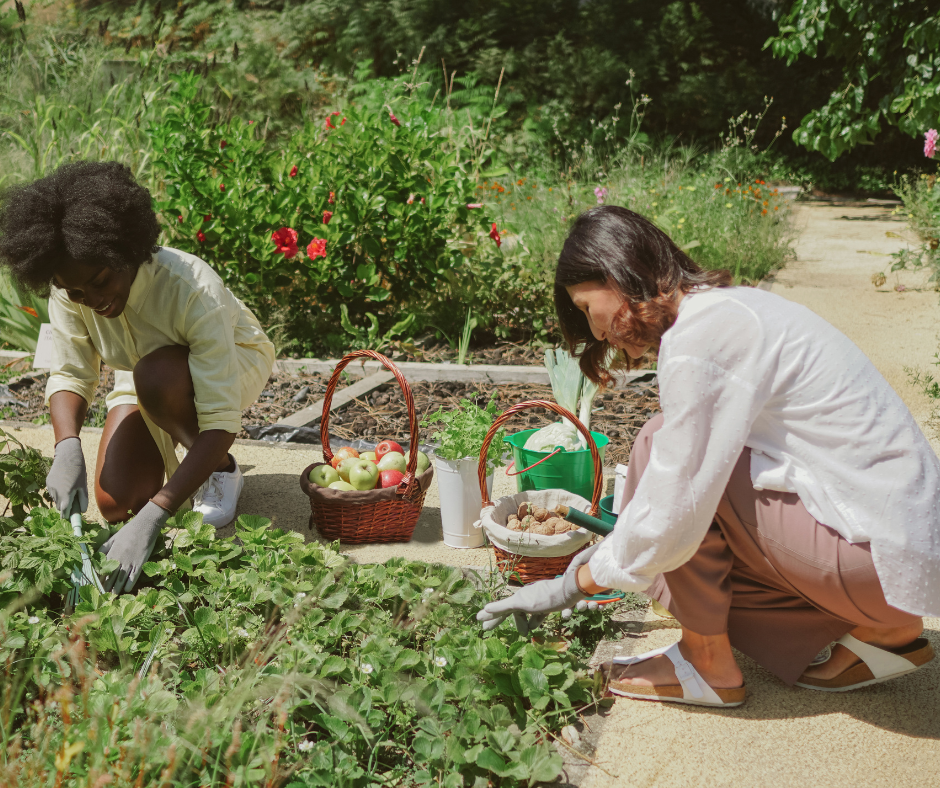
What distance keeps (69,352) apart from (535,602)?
1816 millimetres

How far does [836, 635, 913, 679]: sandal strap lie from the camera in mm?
1863

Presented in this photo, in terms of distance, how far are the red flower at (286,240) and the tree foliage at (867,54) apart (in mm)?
5375

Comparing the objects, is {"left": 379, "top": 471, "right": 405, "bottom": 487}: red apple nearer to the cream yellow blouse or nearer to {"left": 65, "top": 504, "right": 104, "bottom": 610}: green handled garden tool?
the cream yellow blouse

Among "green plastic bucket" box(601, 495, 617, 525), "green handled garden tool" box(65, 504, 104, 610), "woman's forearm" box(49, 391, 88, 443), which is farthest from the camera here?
"woman's forearm" box(49, 391, 88, 443)

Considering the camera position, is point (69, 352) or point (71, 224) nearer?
point (71, 224)

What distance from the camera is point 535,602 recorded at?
1856 millimetres

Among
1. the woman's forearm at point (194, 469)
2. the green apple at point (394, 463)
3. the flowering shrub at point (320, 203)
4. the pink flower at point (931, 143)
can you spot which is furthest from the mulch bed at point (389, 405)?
the pink flower at point (931, 143)

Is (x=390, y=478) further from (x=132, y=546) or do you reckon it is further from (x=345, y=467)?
(x=132, y=546)

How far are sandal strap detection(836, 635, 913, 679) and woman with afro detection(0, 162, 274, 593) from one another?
5.81ft

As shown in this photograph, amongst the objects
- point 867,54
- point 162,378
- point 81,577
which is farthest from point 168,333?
point 867,54

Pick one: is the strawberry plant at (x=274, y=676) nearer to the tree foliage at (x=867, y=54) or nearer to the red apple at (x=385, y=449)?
the red apple at (x=385, y=449)

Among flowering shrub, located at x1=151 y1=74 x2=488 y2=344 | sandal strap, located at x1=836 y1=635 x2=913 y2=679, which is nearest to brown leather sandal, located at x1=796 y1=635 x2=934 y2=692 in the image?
sandal strap, located at x1=836 y1=635 x2=913 y2=679

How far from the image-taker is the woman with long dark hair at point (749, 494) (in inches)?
63.9

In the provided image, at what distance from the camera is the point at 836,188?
1224 cm
